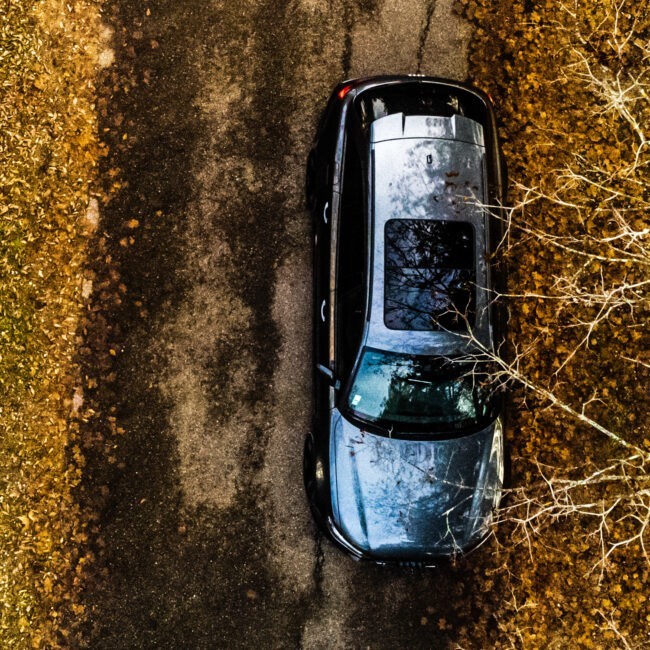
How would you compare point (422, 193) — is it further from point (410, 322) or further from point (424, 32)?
point (424, 32)

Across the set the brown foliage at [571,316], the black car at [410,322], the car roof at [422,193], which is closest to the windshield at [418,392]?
the black car at [410,322]

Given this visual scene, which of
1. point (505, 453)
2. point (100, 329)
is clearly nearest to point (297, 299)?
point (100, 329)

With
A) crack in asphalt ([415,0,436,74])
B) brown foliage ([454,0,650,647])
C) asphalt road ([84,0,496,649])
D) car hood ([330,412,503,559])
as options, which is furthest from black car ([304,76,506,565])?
crack in asphalt ([415,0,436,74])

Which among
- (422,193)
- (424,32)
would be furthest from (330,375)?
(424,32)

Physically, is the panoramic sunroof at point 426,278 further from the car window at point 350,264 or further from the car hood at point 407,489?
the car hood at point 407,489

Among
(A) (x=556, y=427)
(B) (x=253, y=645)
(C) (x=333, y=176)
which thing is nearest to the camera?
(C) (x=333, y=176)

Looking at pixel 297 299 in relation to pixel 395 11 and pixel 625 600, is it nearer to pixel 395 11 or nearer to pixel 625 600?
pixel 395 11
